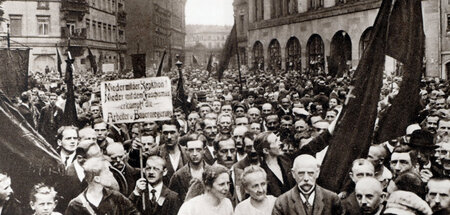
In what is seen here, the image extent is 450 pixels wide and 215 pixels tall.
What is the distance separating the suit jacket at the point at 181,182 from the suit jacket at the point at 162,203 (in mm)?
490

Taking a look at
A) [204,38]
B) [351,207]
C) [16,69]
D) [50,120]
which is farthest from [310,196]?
[204,38]

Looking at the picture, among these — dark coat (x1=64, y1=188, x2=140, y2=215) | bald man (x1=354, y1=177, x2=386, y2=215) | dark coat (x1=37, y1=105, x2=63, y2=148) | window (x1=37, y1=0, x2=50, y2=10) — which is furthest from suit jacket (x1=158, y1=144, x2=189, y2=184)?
window (x1=37, y1=0, x2=50, y2=10)

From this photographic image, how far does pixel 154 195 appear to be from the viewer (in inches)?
218

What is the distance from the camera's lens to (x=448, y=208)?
15.0ft

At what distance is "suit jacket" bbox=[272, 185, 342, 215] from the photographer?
14.5ft

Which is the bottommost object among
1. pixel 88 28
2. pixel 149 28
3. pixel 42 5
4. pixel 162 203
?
pixel 162 203

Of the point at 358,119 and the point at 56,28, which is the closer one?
the point at 358,119

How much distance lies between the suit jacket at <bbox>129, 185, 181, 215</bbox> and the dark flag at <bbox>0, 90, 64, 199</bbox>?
84 centimetres

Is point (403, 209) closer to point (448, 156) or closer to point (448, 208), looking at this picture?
point (448, 208)

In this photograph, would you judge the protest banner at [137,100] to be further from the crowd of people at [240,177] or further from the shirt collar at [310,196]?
the shirt collar at [310,196]

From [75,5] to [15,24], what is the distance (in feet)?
18.3

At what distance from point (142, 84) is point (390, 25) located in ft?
9.85

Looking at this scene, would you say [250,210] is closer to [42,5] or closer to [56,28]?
[42,5]

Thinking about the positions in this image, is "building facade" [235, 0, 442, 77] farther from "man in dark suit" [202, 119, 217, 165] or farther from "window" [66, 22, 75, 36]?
"window" [66, 22, 75, 36]
